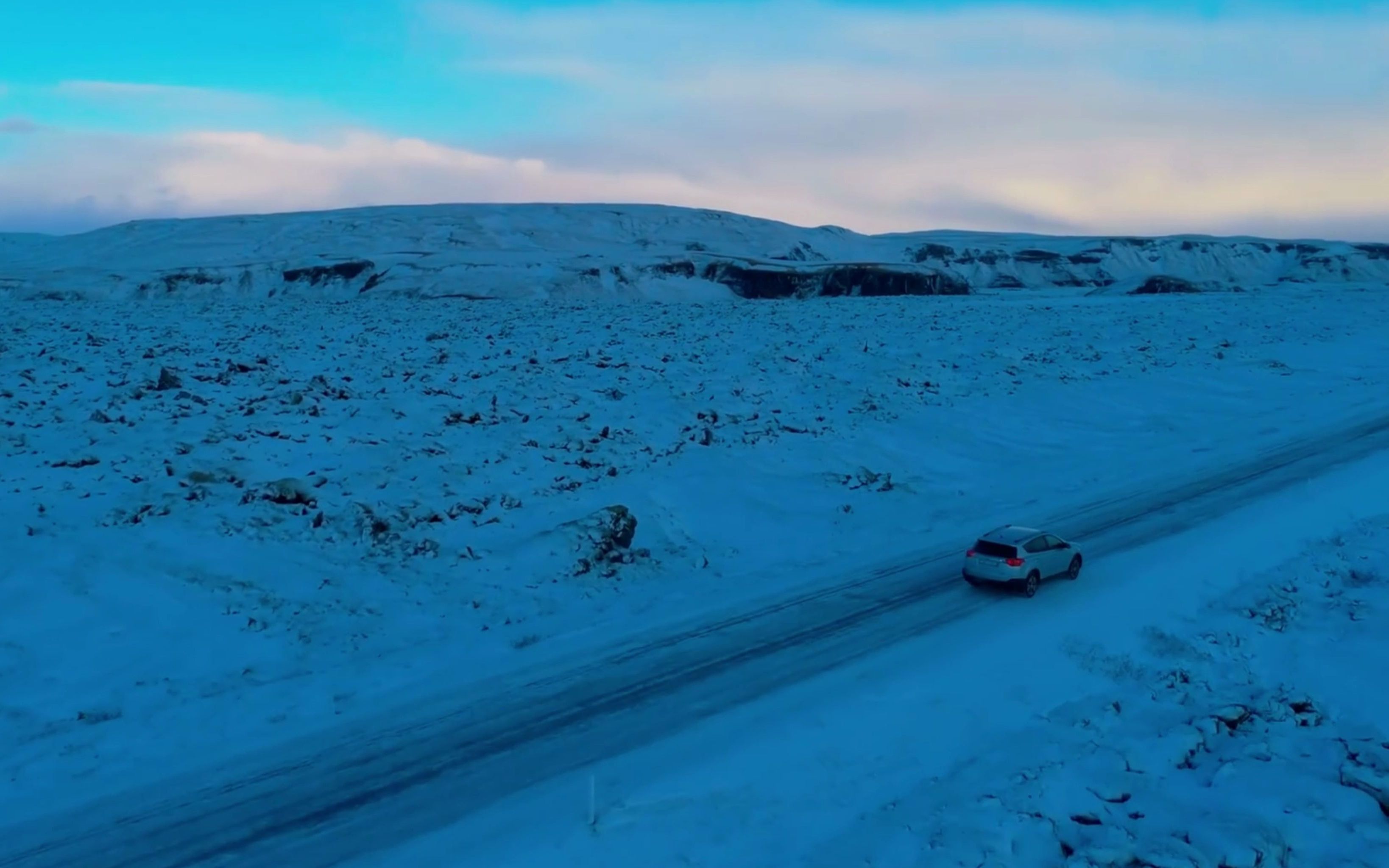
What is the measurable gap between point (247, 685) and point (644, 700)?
18.3ft

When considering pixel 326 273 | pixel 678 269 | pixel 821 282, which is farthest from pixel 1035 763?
pixel 326 273

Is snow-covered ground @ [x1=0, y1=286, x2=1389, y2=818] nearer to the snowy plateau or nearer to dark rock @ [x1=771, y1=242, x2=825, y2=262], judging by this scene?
the snowy plateau

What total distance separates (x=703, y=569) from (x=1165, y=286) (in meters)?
72.8

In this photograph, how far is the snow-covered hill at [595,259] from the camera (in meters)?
66.1

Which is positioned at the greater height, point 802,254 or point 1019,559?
point 802,254

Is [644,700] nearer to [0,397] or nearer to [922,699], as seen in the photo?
[922,699]

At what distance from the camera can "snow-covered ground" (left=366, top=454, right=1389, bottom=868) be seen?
935cm

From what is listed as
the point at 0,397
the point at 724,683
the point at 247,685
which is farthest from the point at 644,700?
the point at 0,397

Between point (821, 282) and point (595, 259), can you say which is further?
point (595, 259)

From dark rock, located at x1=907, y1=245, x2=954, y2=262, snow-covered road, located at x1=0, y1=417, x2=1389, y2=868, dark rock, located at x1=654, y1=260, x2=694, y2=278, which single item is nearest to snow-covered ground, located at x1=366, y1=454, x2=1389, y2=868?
snow-covered road, located at x1=0, y1=417, x2=1389, y2=868

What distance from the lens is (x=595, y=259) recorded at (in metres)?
74.9

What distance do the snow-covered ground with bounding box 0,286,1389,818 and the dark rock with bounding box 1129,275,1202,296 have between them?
34221 mm

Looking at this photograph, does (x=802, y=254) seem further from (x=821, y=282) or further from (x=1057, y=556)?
(x=1057, y=556)

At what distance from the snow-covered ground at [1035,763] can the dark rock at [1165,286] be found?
6861cm
